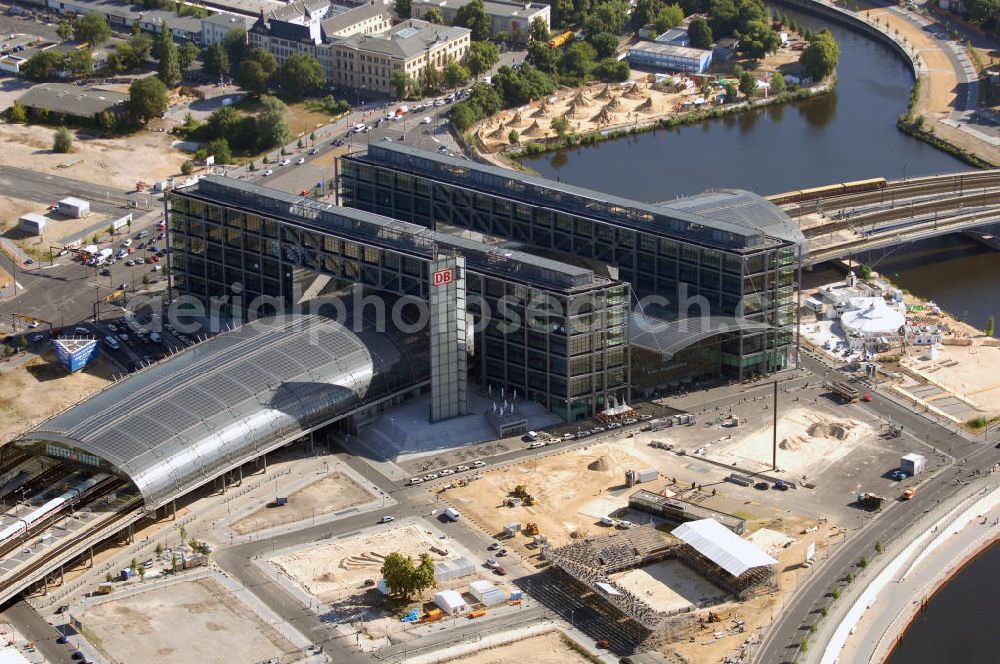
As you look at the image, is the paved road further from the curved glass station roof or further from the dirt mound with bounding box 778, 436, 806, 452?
the curved glass station roof

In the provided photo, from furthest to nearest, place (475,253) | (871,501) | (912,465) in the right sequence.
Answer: (475,253) → (912,465) → (871,501)

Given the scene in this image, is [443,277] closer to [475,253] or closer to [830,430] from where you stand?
[475,253]

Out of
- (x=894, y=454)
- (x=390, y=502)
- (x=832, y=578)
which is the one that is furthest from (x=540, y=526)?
(x=894, y=454)

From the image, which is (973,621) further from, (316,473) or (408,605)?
(316,473)

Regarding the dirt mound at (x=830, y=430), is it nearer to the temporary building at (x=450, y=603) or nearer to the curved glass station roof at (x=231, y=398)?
the curved glass station roof at (x=231, y=398)

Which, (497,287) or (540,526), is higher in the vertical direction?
(497,287)

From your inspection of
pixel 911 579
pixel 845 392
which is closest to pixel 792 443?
pixel 845 392

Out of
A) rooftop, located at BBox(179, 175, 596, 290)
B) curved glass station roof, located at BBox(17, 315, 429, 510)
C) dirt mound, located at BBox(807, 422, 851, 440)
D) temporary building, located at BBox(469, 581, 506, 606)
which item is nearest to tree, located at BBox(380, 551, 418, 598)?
temporary building, located at BBox(469, 581, 506, 606)
